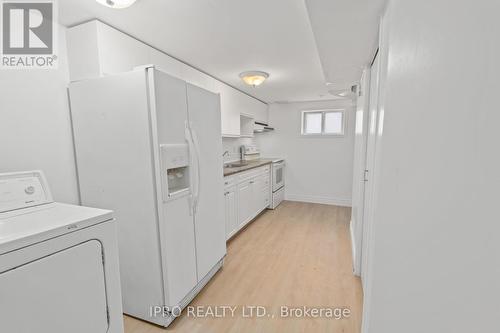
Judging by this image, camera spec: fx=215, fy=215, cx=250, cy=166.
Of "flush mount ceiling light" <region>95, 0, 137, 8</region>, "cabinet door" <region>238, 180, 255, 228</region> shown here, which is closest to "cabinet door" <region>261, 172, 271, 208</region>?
"cabinet door" <region>238, 180, 255, 228</region>

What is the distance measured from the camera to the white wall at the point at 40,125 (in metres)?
1.46

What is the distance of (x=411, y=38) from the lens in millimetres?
661

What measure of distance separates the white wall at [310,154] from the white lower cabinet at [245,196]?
1.17 metres

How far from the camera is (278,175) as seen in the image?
4.77 metres

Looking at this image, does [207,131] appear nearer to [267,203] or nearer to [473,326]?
[473,326]

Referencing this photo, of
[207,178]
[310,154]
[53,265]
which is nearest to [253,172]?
[207,178]

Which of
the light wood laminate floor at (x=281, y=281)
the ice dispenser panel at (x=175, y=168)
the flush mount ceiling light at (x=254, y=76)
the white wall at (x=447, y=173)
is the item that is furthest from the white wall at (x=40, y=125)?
the white wall at (x=447, y=173)

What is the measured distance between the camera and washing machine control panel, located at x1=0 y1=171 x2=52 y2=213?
1267mm

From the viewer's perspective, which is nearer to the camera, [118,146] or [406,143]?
[406,143]

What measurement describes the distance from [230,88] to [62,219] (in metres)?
2.96

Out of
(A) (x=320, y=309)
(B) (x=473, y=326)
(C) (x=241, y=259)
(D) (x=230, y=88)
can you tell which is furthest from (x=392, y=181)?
(D) (x=230, y=88)

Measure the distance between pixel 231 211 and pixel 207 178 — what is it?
101cm

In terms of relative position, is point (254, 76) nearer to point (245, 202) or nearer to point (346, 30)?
point (346, 30)

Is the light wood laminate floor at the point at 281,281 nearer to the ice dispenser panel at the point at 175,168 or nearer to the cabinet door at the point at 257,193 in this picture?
the cabinet door at the point at 257,193
